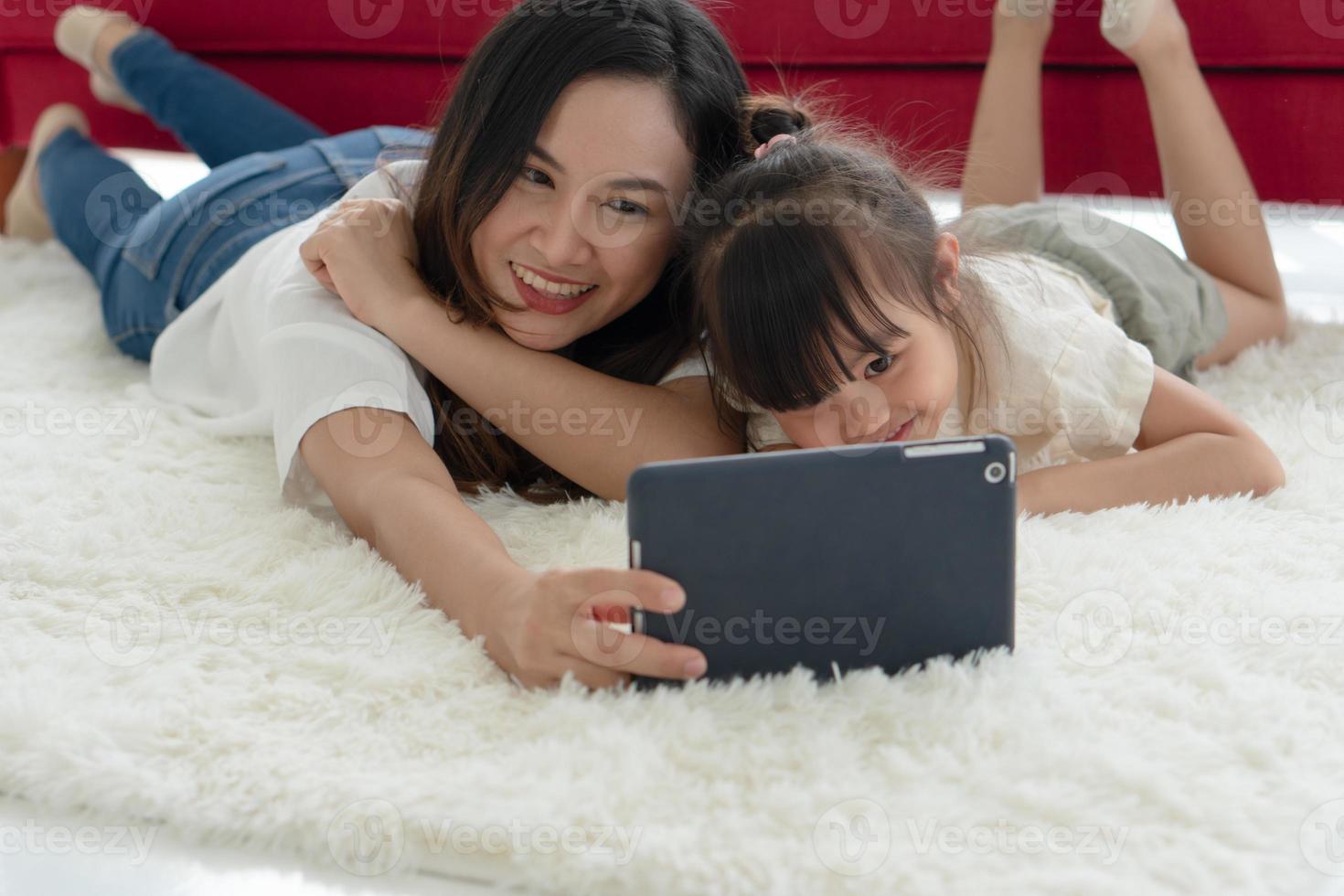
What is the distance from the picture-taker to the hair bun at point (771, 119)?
923 mm

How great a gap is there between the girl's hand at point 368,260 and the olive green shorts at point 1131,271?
51 centimetres

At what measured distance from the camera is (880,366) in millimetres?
807

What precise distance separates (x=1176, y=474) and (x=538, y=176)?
0.51m

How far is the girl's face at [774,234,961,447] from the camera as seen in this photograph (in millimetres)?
799

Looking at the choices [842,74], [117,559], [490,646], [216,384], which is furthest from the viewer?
[842,74]

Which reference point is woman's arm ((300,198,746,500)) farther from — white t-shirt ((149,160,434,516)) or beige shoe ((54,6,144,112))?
beige shoe ((54,6,144,112))

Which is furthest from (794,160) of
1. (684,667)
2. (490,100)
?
(684,667)

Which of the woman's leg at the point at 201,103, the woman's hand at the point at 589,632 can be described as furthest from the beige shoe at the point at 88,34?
the woman's hand at the point at 589,632

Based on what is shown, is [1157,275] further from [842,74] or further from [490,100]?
[490,100]

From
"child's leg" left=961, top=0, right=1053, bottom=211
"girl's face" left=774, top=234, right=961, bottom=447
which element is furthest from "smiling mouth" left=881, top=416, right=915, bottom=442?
"child's leg" left=961, top=0, right=1053, bottom=211

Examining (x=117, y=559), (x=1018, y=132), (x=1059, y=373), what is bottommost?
(x=117, y=559)

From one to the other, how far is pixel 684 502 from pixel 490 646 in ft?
0.54

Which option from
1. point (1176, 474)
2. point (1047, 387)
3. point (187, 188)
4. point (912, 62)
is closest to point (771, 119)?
point (1047, 387)

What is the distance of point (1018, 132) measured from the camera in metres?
1.37
